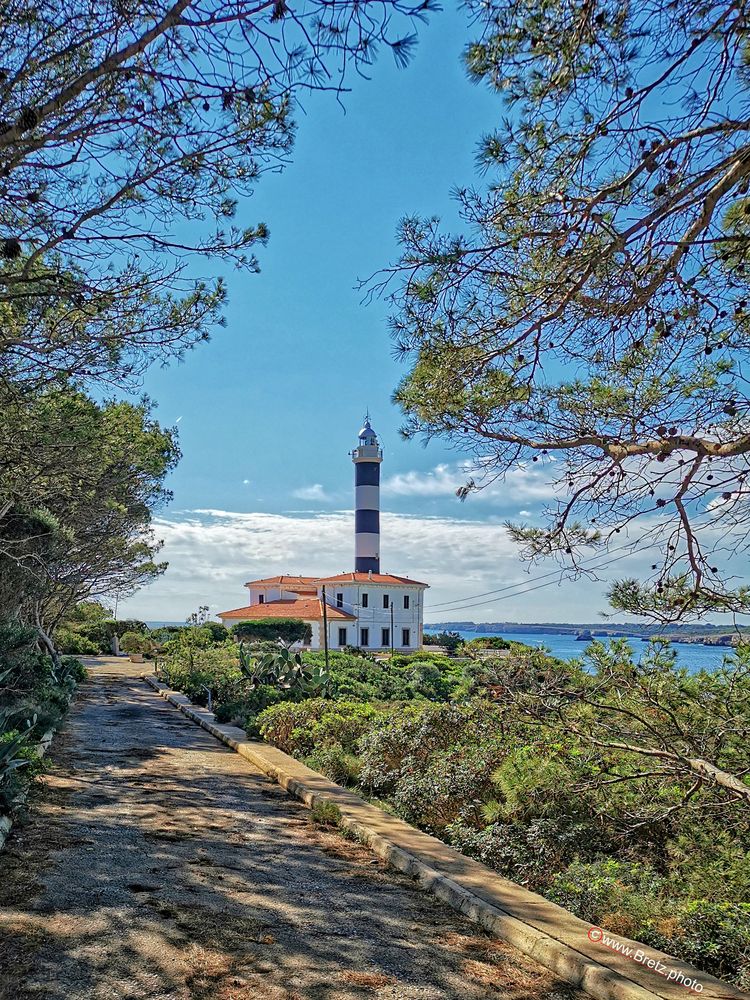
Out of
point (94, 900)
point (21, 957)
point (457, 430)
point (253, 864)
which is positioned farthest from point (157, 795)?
point (457, 430)

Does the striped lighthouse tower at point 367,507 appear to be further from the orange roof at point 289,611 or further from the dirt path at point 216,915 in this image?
the dirt path at point 216,915

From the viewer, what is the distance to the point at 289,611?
59219 millimetres

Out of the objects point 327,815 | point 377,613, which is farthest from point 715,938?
point 377,613

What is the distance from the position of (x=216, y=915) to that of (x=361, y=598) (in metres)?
56.3

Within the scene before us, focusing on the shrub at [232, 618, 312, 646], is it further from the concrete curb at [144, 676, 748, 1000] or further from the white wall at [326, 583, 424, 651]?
the concrete curb at [144, 676, 748, 1000]

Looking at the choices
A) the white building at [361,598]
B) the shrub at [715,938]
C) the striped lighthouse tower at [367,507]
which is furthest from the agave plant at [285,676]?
the striped lighthouse tower at [367,507]

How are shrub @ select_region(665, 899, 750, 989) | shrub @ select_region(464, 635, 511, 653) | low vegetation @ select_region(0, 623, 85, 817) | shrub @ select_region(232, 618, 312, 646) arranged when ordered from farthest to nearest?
shrub @ select_region(232, 618, 312, 646), shrub @ select_region(464, 635, 511, 653), low vegetation @ select_region(0, 623, 85, 817), shrub @ select_region(665, 899, 750, 989)

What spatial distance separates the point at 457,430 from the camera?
675 centimetres

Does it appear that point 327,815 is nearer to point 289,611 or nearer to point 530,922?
point 530,922

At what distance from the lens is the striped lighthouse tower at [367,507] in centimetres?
6706

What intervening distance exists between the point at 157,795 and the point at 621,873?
5.30 metres

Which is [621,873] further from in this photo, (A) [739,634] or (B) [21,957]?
(B) [21,957]

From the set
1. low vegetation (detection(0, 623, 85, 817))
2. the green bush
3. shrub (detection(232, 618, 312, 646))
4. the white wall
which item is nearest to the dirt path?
low vegetation (detection(0, 623, 85, 817))

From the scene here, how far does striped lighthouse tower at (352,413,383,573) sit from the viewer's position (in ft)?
220
